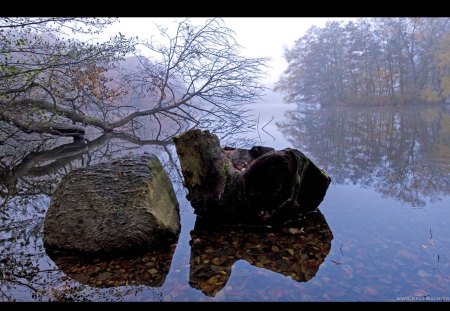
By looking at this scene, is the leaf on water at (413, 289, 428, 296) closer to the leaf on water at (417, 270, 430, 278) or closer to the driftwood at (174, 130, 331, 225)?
the leaf on water at (417, 270, 430, 278)

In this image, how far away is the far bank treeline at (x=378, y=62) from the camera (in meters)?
28.8

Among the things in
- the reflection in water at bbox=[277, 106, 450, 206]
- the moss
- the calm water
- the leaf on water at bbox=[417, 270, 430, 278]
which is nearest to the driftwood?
the moss

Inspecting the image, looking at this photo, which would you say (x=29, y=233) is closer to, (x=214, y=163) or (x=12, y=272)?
(x=12, y=272)

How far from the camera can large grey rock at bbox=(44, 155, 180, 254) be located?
124 inches

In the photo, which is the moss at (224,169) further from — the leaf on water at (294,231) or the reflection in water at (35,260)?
the reflection in water at (35,260)

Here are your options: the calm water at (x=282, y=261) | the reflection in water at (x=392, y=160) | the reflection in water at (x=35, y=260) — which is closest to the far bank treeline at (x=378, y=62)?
the reflection in water at (x=392, y=160)

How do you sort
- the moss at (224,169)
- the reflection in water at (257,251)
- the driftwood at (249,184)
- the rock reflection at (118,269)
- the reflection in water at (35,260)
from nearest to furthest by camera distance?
the reflection in water at (35,260)
the rock reflection at (118,269)
the reflection in water at (257,251)
the driftwood at (249,184)
the moss at (224,169)

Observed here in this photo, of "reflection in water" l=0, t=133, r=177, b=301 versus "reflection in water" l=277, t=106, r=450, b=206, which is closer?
"reflection in water" l=0, t=133, r=177, b=301

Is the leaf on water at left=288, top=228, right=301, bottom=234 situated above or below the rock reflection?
below

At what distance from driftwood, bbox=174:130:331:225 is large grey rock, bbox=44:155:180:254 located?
0.61 meters

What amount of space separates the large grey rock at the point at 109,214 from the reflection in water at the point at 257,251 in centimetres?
54

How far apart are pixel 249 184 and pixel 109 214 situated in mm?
1805

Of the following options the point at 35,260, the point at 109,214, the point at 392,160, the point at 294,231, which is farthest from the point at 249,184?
the point at 392,160

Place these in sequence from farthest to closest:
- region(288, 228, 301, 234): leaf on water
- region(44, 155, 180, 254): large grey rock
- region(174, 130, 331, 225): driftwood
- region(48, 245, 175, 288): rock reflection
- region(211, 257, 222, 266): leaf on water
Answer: region(174, 130, 331, 225): driftwood → region(288, 228, 301, 234): leaf on water → region(44, 155, 180, 254): large grey rock → region(211, 257, 222, 266): leaf on water → region(48, 245, 175, 288): rock reflection
